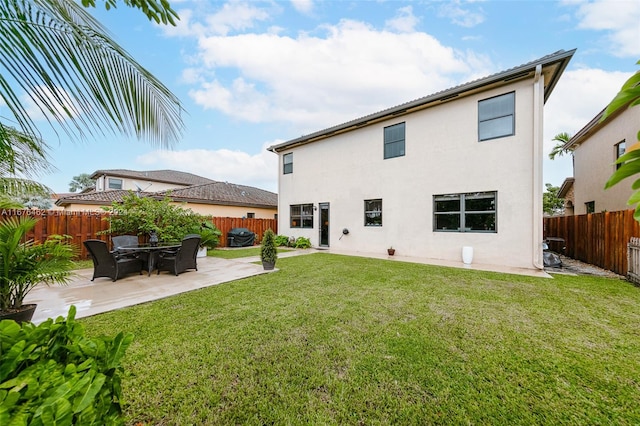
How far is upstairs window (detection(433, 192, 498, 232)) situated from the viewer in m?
8.77

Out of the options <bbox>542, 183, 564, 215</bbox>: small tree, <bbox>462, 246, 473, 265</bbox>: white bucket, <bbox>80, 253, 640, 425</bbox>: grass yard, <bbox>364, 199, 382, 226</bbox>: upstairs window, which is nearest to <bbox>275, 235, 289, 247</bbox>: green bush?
<bbox>364, 199, 382, 226</bbox>: upstairs window

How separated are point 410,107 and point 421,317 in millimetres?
8378

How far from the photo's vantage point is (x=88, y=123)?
181 cm

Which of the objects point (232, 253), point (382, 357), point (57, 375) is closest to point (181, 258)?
point (232, 253)

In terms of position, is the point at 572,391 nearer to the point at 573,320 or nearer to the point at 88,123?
the point at 573,320

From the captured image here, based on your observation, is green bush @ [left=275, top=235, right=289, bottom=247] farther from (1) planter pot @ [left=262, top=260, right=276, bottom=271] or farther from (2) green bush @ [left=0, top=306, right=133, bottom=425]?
(2) green bush @ [left=0, top=306, right=133, bottom=425]

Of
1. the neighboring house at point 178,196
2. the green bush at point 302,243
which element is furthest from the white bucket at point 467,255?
the neighboring house at point 178,196

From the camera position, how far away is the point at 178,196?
1530 cm

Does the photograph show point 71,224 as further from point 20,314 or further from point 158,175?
point 158,175

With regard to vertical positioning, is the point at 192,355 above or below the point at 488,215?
below

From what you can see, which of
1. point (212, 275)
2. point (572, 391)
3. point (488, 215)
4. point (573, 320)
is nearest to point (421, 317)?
point (572, 391)

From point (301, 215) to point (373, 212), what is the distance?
171 inches

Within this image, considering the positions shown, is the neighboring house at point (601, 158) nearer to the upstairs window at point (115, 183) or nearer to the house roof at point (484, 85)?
the house roof at point (484, 85)

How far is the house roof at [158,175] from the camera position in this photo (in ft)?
66.6
